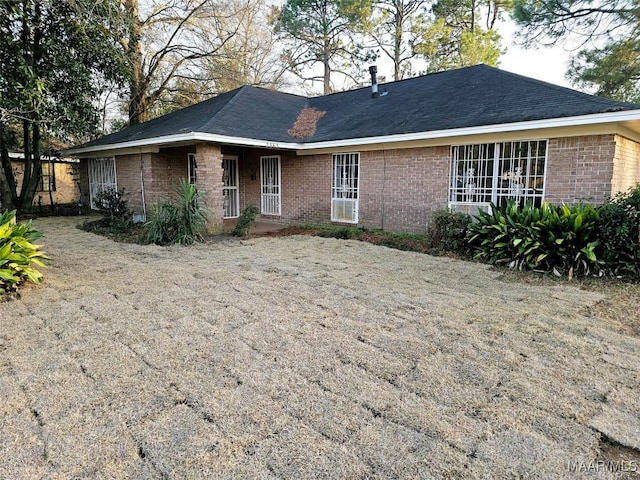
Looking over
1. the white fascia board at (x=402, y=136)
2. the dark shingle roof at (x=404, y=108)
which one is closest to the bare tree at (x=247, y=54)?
the dark shingle roof at (x=404, y=108)

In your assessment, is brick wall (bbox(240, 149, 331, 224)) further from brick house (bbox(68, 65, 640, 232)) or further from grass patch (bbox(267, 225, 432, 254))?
grass patch (bbox(267, 225, 432, 254))

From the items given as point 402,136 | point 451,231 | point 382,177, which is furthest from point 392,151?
point 451,231

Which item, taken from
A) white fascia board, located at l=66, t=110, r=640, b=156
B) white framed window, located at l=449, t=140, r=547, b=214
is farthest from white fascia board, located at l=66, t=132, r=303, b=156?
white framed window, located at l=449, t=140, r=547, b=214

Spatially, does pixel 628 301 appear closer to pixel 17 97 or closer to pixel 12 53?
pixel 17 97

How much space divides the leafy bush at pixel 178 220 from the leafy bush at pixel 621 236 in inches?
289

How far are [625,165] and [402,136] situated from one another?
4.40 metres

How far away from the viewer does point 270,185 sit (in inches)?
504

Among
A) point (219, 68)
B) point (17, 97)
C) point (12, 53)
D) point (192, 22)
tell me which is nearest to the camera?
point (17, 97)

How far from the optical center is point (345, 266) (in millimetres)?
6598

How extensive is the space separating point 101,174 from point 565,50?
55.0 ft

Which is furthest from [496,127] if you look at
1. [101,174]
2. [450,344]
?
[101,174]

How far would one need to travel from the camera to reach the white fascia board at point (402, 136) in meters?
6.46

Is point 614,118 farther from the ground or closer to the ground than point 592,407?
farther from the ground

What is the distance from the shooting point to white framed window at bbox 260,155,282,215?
1255cm
